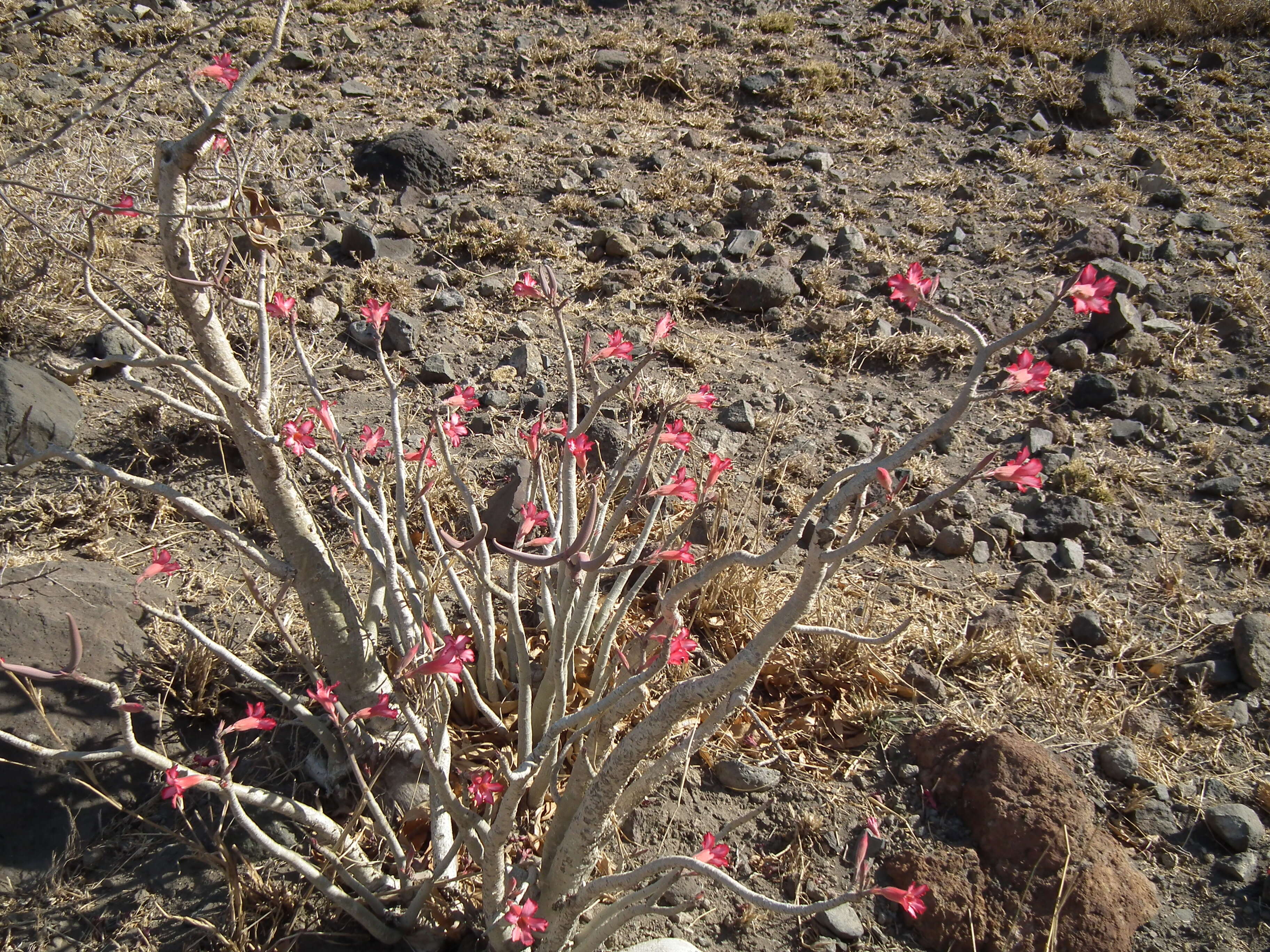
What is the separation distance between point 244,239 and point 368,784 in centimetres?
266

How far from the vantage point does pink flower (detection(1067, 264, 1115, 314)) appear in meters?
1.26

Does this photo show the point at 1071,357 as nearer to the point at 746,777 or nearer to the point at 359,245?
the point at 746,777

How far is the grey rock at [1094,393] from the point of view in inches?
162

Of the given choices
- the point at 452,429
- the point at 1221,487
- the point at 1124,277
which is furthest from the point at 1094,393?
the point at 452,429

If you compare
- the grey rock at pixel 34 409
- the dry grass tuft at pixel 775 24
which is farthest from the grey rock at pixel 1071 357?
the dry grass tuft at pixel 775 24

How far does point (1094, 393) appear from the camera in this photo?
4.12 m

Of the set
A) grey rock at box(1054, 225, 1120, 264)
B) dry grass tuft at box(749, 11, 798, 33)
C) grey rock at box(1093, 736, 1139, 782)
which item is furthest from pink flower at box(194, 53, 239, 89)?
dry grass tuft at box(749, 11, 798, 33)

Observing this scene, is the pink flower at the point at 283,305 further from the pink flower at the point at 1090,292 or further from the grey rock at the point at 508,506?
the pink flower at the point at 1090,292

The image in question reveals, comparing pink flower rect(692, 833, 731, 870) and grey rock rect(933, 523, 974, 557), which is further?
grey rock rect(933, 523, 974, 557)

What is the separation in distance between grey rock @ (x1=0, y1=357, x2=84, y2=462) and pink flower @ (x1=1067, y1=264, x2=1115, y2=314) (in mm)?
2973

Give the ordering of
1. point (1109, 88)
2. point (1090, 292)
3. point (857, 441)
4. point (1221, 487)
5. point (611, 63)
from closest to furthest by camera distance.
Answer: point (1090, 292) → point (1221, 487) → point (857, 441) → point (1109, 88) → point (611, 63)

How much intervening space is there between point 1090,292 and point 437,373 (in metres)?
2.97

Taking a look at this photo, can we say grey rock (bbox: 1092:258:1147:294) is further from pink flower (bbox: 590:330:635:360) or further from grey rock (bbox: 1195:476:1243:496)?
pink flower (bbox: 590:330:635:360)

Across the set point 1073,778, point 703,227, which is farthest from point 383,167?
point 1073,778
